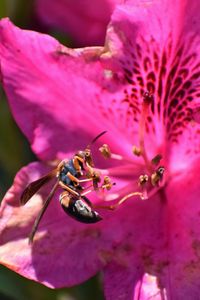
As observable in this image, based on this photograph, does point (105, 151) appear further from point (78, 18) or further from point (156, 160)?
point (78, 18)

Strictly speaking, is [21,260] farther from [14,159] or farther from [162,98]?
[14,159]

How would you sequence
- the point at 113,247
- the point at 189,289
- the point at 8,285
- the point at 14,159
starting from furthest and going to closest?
the point at 14,159, the point at 8,285, the point at 113,247, the point at 189,289

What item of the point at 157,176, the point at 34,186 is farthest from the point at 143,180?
the point at 34,186

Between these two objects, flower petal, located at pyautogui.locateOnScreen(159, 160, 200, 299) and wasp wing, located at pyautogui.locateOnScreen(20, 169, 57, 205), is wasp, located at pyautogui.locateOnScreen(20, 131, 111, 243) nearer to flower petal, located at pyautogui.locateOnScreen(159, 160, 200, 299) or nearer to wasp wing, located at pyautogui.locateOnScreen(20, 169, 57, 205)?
wasp wing, located at pyautogui.locateOnScreen(20, 169, 57, 205)

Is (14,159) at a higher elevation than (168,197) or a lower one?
lower

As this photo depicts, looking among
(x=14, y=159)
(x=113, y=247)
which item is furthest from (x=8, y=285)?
(x=113, y=247)

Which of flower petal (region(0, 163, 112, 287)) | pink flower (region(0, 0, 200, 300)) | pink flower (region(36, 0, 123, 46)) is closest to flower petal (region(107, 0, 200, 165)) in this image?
pink flower (region(0, 0, 200, 300))
